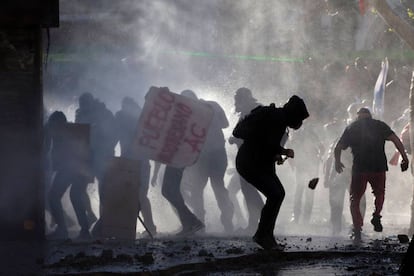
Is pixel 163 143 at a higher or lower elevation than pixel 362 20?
lower

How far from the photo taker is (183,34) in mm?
29766

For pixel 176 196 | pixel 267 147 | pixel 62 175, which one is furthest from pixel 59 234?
pixel 267 147

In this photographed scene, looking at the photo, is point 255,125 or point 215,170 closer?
point 255,125

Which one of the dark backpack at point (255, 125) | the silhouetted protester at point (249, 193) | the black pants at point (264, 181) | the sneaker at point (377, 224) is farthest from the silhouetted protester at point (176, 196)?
the dark backpack at point (255, 125)

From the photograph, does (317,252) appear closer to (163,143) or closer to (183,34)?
(163,143)

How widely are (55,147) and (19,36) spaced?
77.7 inches

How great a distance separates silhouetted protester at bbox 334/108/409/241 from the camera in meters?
13.9

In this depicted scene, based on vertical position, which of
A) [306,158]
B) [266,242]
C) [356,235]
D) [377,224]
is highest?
[306,158]

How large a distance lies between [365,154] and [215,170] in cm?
285

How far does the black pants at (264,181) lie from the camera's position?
11336 mm

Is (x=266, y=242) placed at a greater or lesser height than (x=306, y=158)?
lesser

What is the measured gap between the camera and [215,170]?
52.5ft

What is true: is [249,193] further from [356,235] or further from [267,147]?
[267,147]

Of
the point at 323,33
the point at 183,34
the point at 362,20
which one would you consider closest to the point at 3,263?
the point at 183,34
